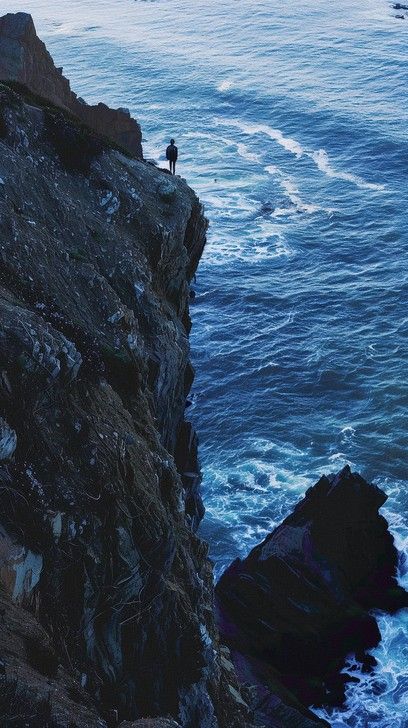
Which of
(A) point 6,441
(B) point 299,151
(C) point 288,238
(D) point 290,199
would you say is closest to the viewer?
(A) point 6,441

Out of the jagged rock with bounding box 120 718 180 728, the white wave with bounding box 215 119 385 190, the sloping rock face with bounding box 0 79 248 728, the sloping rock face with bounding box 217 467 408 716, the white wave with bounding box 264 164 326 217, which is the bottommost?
the sloping rock face with bounding box 217 467 408 716

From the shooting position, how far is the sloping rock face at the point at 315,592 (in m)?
36.2

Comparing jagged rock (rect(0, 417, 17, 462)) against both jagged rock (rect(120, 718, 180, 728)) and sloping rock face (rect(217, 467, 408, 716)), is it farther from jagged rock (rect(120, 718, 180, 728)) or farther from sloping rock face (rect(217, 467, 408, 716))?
sloping rock face (rect(217, 467, 408, 716))

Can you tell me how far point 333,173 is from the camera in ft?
294

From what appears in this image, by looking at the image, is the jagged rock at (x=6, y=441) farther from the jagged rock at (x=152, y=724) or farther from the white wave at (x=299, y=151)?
the white wave at (x=299, y=151)

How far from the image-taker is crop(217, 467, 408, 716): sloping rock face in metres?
36.2

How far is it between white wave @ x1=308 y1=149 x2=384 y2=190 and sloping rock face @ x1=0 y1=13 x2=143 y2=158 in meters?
21.3

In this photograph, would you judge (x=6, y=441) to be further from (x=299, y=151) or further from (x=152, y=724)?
(x=299, y=151)

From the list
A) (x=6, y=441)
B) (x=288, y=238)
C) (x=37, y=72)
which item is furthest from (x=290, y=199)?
(x=6, y=441)

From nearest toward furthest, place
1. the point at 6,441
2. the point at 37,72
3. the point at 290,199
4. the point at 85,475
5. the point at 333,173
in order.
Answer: the point at 6,441
the point at 85,475
the point at 37,72
the point at 290,199
the point at 333,173

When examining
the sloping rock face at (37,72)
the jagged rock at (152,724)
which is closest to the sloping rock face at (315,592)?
the jagged rock at (152,724)

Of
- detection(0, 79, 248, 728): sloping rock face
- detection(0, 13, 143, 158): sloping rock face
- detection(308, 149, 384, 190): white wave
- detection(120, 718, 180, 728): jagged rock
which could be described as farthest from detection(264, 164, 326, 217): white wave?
detection(120, 718, 180, 728): jagged rock

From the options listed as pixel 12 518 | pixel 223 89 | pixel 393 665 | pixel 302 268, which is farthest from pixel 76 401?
pixel 223 89

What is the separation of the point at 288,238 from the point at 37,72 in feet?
87.7
